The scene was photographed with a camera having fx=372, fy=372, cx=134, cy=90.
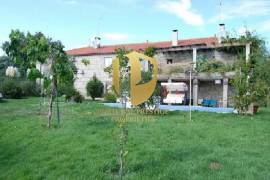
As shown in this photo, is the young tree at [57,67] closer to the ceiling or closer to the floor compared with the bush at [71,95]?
closer to the ceiling

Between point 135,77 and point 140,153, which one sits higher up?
point 135,77

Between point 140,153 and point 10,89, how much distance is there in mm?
26117

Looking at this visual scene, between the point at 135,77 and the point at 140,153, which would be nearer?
the point at 135,77

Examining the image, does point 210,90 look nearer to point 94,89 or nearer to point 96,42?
point 94,89

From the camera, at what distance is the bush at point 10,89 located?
31.3 meters

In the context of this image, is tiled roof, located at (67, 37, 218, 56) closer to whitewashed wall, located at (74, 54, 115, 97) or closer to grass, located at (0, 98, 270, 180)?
whitewashed wall, located at (74, 54, 115, 97)

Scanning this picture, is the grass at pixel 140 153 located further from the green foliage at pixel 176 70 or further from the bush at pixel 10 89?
the bush at pixel 10 89

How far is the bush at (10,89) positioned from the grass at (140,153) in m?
20.8

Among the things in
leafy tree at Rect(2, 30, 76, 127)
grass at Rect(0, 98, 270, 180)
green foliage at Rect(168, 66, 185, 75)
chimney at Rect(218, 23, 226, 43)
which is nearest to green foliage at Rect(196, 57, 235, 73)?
green foliage at Rect(168, 66, 185, 75)

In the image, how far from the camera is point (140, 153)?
764cm

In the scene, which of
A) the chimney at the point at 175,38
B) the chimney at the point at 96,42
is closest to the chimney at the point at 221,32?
the chimney at the point at 175,38

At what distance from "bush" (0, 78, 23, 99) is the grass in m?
20.8

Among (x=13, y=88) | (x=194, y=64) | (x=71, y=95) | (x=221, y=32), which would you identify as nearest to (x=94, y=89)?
(x=71, y=95)

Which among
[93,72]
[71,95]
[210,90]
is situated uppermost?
[93,72]
